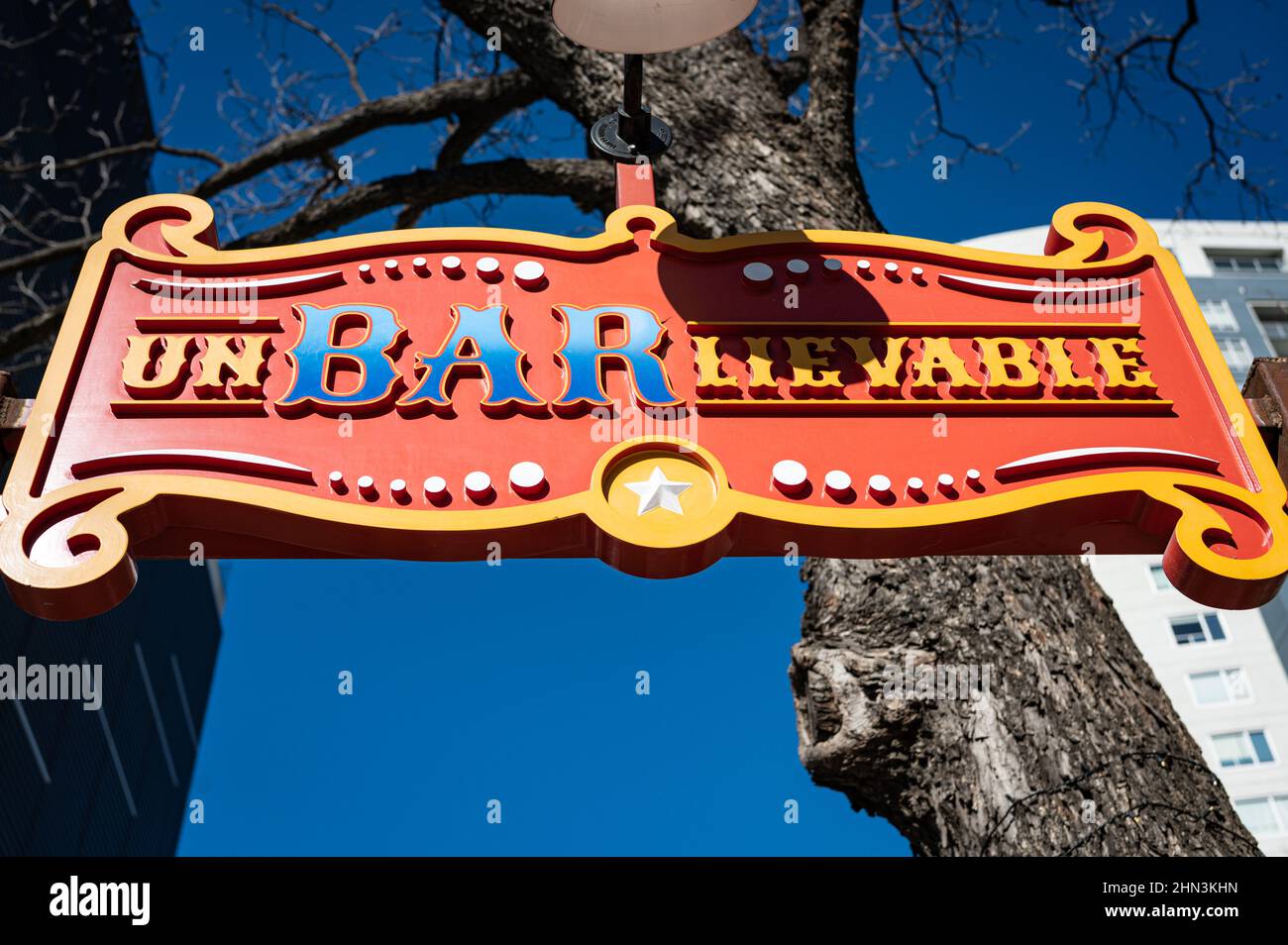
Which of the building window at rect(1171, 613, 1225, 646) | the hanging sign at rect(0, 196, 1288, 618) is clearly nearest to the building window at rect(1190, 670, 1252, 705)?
the building window at rect(1171, 613, 1225, 646)

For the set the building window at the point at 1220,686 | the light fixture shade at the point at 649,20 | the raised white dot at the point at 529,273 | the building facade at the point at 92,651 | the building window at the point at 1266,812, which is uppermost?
the building facade at the point at 92,651

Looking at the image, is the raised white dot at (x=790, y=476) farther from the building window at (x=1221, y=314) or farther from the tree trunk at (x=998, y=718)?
the building window at (x=1221, y=314)

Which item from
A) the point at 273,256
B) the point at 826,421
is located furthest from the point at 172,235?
the point at 826,421

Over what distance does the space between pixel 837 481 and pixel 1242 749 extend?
30471 mm

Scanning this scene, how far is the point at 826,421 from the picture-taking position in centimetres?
258

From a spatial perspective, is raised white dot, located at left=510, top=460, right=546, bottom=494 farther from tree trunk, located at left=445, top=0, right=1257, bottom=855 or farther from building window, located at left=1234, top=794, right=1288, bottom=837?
building window, located at left=1234, top=794, right=1288, bottom=837

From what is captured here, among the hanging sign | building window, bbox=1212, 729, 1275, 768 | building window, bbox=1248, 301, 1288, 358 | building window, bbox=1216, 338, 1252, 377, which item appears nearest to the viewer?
the hanging sign

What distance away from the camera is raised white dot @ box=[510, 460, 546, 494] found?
2.39m

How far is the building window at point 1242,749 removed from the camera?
28.8 meters

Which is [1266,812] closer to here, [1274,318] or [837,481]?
[1274,318]

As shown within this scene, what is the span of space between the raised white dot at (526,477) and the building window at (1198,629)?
102 feet

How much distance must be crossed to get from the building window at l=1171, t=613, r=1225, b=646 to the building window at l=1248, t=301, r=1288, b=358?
10.5 metres

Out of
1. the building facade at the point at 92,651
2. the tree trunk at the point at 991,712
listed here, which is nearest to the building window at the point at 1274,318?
the building facade at the point at 92,651

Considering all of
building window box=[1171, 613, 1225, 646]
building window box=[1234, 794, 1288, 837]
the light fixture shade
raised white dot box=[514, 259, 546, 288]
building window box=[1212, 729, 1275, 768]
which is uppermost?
building window box=[1171, 613, 1225, 646]
